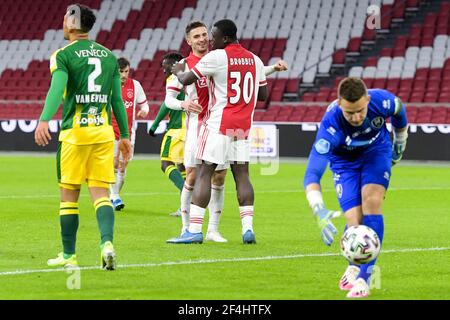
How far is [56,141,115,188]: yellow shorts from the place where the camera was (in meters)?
9.02

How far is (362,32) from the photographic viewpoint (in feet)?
116

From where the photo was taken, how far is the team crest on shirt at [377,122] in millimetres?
7812

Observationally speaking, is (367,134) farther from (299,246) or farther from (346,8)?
(346,8)

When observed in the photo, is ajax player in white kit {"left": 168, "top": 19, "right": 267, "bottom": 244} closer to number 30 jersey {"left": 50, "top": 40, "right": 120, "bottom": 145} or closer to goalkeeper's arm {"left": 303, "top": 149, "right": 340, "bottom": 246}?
number 30 jersey {"left": 50, "top": 40, "right": 120, "bottom": 145}

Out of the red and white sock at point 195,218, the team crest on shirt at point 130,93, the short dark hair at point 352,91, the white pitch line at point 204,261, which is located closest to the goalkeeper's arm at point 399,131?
the short dark hair at point 352,91

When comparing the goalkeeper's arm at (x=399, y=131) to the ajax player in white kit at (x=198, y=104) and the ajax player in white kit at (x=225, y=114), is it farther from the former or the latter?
the ajax player in white kit at (x=198, y=104)

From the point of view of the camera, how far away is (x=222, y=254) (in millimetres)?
10281

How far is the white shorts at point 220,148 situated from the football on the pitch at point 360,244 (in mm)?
3618

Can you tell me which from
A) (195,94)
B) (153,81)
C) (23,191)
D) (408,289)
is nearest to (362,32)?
(153,81)

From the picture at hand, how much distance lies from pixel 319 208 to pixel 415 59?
26675 mm

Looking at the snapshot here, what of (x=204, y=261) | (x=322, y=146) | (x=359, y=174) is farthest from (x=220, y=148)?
(x=322, y=146)

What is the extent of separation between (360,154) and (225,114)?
3.12m

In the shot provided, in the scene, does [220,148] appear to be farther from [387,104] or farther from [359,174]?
[387,104]
